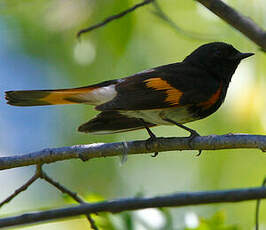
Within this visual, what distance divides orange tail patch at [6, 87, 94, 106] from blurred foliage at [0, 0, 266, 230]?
2.33 feet

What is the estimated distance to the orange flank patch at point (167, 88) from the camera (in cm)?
354

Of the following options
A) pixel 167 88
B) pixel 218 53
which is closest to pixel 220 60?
pixel 218 53

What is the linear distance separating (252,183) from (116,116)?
1.81 meters

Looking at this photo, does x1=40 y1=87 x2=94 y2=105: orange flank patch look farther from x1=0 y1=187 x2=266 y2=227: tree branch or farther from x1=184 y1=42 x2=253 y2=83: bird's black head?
x1=0 y1=187 x2=266 y2=227: tree branch

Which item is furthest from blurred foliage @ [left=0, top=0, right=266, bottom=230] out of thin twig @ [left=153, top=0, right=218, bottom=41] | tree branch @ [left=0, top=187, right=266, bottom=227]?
tree branch @ [left=0, top=187, right=266, bottom=227]

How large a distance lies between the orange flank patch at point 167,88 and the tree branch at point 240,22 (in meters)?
0.86

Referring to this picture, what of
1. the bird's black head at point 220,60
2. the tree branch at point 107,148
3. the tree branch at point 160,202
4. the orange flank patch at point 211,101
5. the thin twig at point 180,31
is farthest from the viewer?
the bird's black head at point 220,60

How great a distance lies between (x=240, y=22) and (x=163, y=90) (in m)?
0.96

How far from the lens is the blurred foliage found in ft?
14.2

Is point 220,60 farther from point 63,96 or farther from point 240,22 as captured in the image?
point 63,96

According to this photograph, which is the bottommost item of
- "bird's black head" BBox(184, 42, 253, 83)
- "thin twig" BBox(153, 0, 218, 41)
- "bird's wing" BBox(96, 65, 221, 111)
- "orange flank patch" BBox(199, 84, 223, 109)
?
"orange flank patch" BBox(199, 84, 223, 109)

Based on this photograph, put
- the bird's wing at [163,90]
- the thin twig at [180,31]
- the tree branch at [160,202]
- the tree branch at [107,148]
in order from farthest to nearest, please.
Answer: the thin twig at [180,31]
the bird's wing at [163,90]
the tree branch at [107,148]
the tree branch at [160,202]

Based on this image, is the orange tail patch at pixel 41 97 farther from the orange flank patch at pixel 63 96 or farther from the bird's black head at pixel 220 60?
the bird's black head at pixel 220 60

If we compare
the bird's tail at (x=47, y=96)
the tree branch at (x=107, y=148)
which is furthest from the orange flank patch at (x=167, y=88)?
the tree branch at (x=107, y=148)
